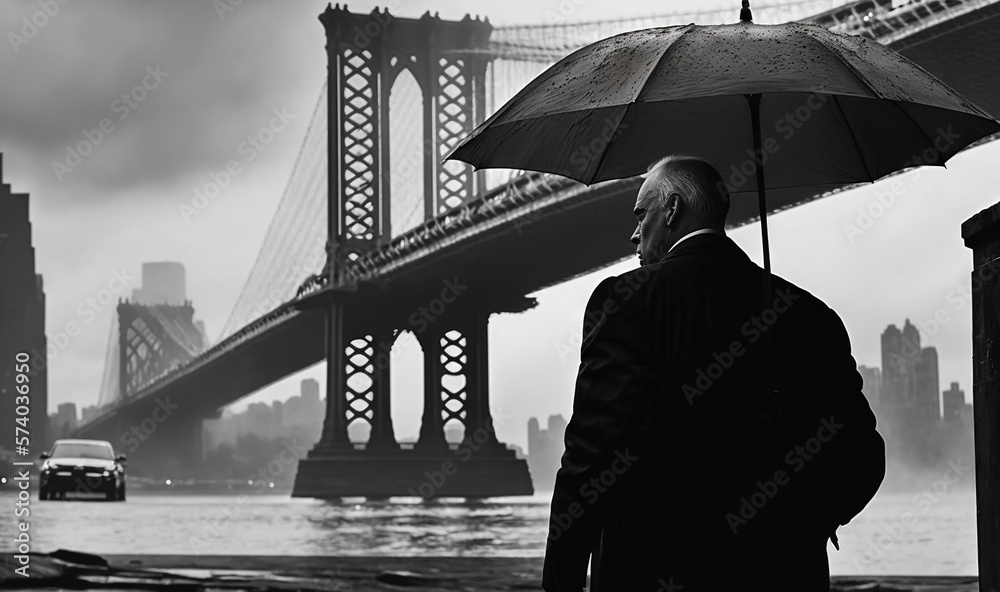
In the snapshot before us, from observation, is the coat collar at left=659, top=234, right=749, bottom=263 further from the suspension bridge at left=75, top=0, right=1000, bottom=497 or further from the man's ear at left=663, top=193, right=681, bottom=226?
the suspension bridge at left=75, top=0, right=1000, bottom=497

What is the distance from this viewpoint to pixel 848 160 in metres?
3.77

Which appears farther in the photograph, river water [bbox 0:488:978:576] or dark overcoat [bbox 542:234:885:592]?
river water [bbox 0:488:978:576]

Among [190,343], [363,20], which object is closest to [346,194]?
[363,20]

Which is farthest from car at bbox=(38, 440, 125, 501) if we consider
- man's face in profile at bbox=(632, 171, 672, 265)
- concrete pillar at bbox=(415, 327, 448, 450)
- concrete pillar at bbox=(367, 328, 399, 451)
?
man's face in profile at bbox=(632, 171, 672, 265)

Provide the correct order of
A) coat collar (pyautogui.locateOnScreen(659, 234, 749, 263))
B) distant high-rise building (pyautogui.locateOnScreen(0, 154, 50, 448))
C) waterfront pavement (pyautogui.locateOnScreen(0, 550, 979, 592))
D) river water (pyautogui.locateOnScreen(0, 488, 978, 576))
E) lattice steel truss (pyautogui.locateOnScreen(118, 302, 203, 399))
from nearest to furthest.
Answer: coat collar (pyautogui.locateOnScreen(659, 234, 749, 263)) → waterfront pavement (pyautogui.locateOnScreen(0, 550, 979, 592)) → river water (pyautogui.locateOnScreen(0, 488, 978, 576)) → distant high-rise building (pyautogui.locateOnScreen(0, 154, 50, 448)) → lattice steel truss (pyautogui.locateOnScreen(118, 302, 203, 399))

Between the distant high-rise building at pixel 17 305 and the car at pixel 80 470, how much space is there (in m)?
15.5

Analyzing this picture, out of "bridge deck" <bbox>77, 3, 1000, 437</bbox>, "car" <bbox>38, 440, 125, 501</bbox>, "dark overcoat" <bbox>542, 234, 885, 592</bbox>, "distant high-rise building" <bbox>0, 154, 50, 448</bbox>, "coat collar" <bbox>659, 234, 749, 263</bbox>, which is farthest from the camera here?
"distant high-rise building" <bbox>0, 154, 50, 448</bbox>

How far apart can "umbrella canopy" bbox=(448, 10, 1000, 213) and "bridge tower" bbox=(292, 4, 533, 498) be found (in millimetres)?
26091

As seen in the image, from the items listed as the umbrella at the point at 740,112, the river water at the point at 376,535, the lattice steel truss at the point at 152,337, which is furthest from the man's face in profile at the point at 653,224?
the lattice steel truss at the point at 152,337

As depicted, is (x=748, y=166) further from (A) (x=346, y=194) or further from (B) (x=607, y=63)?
(A) (x=346, y=194)

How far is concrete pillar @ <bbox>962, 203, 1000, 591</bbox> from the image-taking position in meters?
2.93

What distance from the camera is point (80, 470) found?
20.4m

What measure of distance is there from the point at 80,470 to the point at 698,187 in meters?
18.9

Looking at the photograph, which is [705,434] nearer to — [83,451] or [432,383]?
[83,451]
